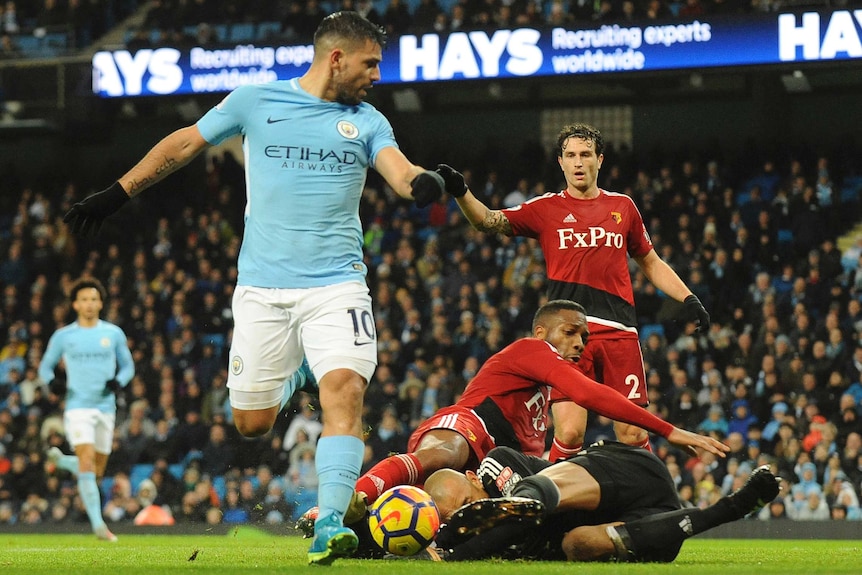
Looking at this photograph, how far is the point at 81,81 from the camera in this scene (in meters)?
20.9

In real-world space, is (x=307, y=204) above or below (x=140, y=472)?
above

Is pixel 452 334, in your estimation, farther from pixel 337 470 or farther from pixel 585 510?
pixel 337 470

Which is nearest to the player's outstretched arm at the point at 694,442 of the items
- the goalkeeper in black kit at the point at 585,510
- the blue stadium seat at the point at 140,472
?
the goalkeeper in black kit at the point at 585,510

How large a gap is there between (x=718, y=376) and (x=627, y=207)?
24.6 ft

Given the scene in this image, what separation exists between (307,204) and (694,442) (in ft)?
6.93

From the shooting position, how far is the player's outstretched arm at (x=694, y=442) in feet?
19.0

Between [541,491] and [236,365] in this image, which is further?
[236,365]

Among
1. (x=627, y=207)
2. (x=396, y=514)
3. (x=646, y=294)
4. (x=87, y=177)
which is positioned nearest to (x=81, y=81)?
(x=87, y=177)

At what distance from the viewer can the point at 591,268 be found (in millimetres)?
8156

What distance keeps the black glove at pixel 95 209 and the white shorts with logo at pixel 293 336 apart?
2.27 ft

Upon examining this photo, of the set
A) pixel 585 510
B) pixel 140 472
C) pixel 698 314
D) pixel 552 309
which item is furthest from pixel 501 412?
Answer: pixel 140 472

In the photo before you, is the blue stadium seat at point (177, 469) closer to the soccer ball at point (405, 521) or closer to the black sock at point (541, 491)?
the soccer ball at point (405, 521)

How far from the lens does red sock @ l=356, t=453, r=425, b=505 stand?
6758mm

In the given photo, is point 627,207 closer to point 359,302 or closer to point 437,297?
point 359,302
